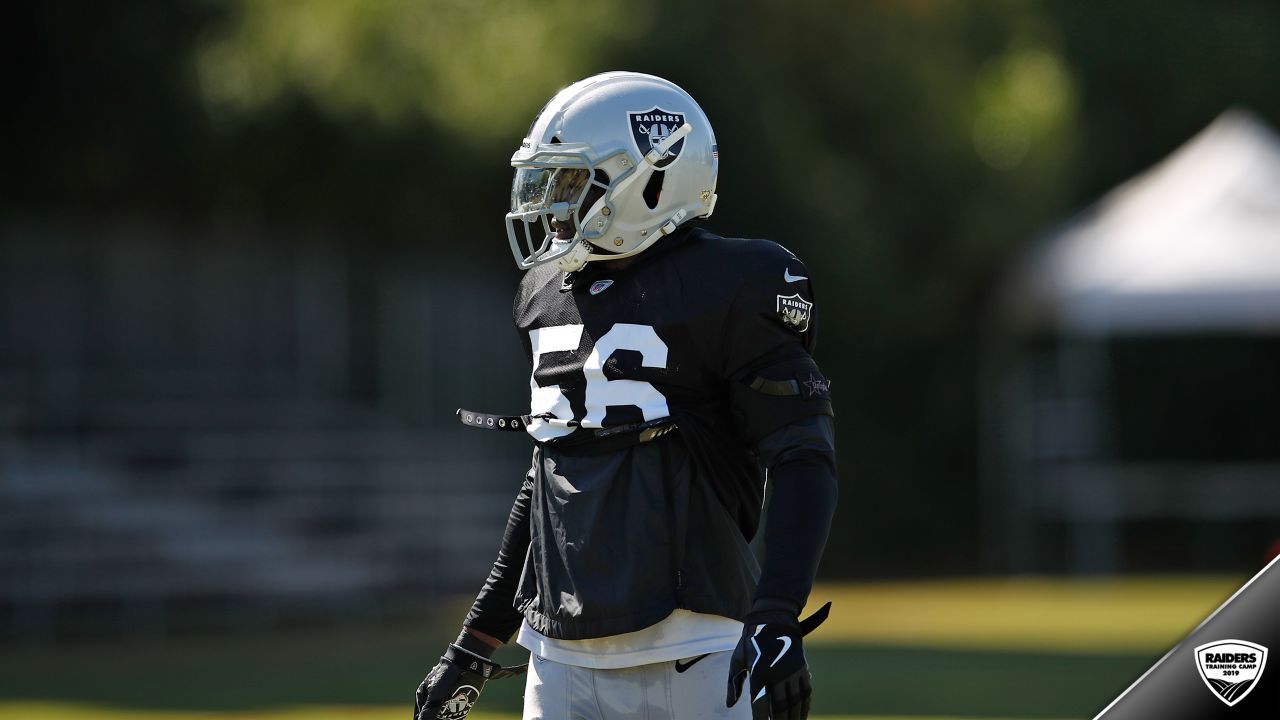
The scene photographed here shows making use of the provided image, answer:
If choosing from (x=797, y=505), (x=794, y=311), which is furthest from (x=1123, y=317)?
(x=797, y=505)

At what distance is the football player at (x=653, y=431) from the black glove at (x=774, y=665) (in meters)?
0.01

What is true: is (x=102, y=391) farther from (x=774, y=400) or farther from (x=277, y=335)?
(x=774, y=400)

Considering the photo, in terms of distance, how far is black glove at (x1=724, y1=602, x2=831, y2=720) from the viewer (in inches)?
118

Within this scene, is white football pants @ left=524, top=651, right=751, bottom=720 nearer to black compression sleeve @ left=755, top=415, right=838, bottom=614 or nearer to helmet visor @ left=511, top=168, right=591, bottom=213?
black compression sleeve @ left=755, top=415, right=838, bottom=614

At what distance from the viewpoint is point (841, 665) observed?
1108 cm

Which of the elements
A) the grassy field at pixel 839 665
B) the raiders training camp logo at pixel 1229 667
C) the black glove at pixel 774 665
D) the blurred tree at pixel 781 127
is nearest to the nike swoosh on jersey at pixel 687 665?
the black glove at pixel 774 665

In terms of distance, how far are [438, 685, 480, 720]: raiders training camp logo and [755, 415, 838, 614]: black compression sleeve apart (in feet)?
2.65

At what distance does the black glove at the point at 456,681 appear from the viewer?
3.71 metres

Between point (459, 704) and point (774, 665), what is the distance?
95 cm

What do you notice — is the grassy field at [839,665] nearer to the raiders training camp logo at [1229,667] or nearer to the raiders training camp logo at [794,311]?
the raiders training camp logo at [794,311]

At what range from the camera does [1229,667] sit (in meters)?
2.26

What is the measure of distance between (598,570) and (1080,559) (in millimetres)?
15770

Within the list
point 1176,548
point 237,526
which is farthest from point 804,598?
point 1176,548

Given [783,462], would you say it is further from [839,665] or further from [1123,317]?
[1123,317]
